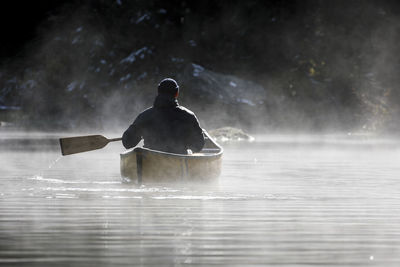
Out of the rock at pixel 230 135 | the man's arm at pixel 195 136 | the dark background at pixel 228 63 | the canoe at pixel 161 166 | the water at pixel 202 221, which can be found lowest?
the water at pixel 202 221

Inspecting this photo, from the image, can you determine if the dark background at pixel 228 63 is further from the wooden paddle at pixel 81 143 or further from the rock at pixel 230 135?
the wooden paddle at pixel 81 143

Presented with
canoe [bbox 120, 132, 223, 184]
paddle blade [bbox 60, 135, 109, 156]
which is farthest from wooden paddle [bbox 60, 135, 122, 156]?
canoe [bbox 120, 132, 223, 184]

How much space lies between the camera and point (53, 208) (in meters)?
12.3

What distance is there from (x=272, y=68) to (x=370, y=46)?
10.7 meters

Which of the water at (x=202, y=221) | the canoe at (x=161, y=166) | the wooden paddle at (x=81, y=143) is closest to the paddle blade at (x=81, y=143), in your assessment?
the wooden paddle at (x=81, y=143)

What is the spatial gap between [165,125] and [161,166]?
811mm

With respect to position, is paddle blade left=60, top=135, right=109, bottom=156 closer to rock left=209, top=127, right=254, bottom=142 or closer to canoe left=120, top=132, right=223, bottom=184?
canoe left=120, top=132, right=223, bottom=184

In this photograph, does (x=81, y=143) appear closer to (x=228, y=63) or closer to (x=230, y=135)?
(x=230, y=135)

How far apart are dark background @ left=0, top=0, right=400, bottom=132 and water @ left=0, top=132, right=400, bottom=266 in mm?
53205

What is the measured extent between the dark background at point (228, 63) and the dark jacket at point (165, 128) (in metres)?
53.8

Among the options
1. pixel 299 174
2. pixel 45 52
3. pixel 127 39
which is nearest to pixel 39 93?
pixel 45 52

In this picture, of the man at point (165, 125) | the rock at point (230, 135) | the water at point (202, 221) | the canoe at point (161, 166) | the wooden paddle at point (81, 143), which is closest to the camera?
the water at point (202, 221)

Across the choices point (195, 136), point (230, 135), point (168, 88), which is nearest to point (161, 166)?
point (195, 136)

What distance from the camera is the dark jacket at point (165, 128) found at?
1581 centimetres
